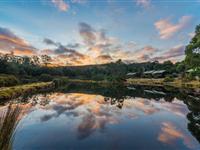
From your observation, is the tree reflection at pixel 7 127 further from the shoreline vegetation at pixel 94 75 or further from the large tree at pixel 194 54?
the large tree at pixel 194 54

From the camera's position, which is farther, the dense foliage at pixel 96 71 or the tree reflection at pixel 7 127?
the dense foliage at pixel 96 71

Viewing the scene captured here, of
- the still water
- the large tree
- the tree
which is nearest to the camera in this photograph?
the still water

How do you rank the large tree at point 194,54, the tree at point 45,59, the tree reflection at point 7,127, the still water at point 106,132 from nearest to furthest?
the tree reflection at point 7,127 → the still water at point 106,132 → the large tree at point 194,54 → the tree at point 45,59

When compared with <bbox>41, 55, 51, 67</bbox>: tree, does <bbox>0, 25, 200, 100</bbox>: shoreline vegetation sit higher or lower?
lower

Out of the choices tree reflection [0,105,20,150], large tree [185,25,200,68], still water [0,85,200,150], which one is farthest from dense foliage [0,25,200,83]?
tree reflection [0,105,20,150]

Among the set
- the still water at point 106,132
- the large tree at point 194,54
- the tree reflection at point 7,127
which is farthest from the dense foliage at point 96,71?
the tree reflection at point 7,127

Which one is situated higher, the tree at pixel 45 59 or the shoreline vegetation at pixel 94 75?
the tree at pixel 45 59

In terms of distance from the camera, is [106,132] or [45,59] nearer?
[106,132]

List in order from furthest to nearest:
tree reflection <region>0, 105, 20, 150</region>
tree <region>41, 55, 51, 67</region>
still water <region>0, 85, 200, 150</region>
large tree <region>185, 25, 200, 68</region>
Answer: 1. tree <region>41, 55, 51, 67</region>
2. large tree <region>185, 25, 200, 68</region>
3. still water <region>0, 85, 200, 150</region>
4. tree reflection <region>0, 105, 20, 150</region>

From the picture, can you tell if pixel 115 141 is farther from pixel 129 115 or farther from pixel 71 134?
pixel 129 115

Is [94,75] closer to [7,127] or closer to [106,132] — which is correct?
[106,132]

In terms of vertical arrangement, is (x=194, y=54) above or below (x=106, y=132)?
above

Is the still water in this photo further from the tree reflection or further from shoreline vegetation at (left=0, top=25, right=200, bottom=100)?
shoreline vegetation at (left=0, top=25, right=200, bottom=100)

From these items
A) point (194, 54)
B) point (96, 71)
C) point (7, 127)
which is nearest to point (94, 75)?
point (96, 71)
